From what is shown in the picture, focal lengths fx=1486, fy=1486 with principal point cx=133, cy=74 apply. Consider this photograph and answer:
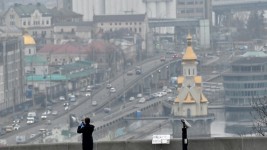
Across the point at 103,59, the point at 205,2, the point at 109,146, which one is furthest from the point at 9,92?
the point at 109,146

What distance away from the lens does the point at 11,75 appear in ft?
177

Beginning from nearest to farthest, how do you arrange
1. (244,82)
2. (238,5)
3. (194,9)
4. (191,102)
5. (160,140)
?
(160,140)
(191,102)
(244,82)
(194,9)
(238,5)

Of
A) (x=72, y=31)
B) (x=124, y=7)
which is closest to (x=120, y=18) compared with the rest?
(x=72, y=31)

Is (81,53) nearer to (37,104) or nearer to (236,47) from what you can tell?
(236,47)

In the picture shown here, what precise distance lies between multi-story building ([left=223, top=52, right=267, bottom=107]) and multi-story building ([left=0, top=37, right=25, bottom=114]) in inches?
310

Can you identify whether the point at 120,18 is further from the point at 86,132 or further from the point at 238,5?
the point at 86,132

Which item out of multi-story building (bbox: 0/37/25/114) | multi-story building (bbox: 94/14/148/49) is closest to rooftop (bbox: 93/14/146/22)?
multi-story building (bbox: 94/14/148/49)

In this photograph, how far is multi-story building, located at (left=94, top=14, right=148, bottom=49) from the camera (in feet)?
254

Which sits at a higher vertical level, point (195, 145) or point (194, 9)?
point (194, 9)

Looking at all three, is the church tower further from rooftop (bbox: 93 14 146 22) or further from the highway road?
rooftop (bbox: 93 14 146 22)

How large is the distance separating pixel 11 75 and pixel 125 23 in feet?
79.8

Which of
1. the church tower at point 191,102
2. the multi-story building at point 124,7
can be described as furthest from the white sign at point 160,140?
the multi-story building at point 124,7

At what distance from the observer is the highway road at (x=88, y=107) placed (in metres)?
42.9

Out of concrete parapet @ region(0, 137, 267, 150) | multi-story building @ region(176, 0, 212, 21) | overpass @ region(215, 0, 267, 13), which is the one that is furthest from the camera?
overpass @ region(215, 0, 267, 13)
